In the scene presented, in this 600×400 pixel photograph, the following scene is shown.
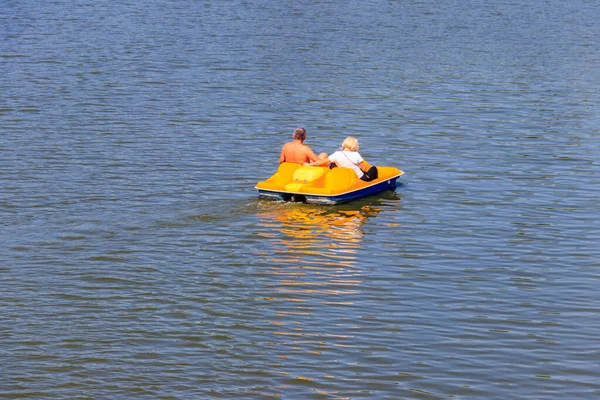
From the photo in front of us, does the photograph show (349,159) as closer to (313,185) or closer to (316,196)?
(313,185)

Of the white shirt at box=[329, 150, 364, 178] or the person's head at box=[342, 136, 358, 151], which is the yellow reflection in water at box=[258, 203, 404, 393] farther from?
the person's head at box=[342, 136, 358, 151]

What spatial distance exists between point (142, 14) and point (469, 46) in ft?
49.0

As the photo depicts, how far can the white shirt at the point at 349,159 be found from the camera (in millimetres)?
18734

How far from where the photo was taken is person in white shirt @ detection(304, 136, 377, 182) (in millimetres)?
18734

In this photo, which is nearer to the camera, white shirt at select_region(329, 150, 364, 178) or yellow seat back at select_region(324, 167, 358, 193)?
yellow seat back at select_region(324, 167, 358, 193)

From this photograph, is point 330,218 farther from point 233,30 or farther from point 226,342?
point 233,30

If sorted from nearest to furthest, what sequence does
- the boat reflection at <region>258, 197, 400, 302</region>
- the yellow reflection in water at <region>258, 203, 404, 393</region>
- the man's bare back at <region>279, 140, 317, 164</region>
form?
the yellow reflection in water at <region>258, 203, 404, 393</region>, the boat reflection at <region>258, 197, 400, 302</region>, the man's bare back at <region>279, 140, 317, 164</region>

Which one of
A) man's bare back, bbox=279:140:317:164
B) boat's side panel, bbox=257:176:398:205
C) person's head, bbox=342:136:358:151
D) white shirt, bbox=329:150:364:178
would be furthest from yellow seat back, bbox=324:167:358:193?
man's bare back, bbox=279:140:317:164

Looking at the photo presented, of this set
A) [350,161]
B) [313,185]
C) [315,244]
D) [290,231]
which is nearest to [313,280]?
[315,244]

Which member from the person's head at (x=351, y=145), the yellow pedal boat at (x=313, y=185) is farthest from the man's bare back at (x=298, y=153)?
the person's head at (x=351, y=145)

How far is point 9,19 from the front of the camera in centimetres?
4288

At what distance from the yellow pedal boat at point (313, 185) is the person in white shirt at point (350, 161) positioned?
177 mm

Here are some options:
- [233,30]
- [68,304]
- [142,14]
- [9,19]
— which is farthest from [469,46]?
[68,304]

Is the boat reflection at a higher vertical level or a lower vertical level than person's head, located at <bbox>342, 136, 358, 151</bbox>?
lower
